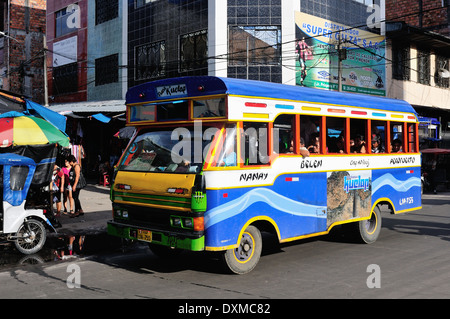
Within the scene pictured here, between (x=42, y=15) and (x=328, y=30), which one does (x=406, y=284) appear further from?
(x=42, y=15)

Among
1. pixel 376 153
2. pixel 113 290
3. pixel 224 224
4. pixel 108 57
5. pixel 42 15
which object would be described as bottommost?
pixel 113 290

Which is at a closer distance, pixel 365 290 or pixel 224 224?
pixel 365 290

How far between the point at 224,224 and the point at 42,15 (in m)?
34.8

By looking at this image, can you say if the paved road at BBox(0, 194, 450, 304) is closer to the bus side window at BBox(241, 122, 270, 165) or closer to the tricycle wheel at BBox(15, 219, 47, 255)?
the tricycle wheel at BBox(15, 219, 47, 255)

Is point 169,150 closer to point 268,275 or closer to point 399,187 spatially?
point 268,275

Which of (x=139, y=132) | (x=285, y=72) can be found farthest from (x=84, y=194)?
(x=139, y=132)

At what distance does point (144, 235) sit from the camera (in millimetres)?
6645

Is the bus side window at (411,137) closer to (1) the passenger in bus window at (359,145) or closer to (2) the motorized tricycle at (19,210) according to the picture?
(1) the passenger in bus window at (359,145)

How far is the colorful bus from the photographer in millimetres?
6246

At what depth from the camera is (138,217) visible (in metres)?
6.96

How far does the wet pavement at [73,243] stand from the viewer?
8008mm

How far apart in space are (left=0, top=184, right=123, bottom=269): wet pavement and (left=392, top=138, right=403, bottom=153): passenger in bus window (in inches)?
241

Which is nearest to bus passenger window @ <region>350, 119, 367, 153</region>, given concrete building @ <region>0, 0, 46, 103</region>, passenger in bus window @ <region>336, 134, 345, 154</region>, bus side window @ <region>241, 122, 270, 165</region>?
passenger in bus window @ <region>336, 134, 345, 154</region>
